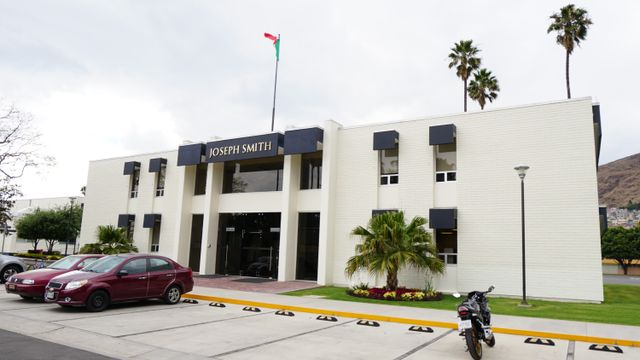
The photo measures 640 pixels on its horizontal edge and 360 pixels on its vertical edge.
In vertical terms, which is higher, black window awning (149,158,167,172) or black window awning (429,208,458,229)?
black window awning (149,158,167,172)

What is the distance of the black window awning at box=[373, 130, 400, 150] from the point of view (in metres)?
18.3

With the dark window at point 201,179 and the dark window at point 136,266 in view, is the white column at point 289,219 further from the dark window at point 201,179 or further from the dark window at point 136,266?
the dark window at point 136,266

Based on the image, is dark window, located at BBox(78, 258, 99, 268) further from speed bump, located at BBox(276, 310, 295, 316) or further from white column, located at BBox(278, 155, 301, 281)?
white column, located at BBox(278, 155, 301, 281)

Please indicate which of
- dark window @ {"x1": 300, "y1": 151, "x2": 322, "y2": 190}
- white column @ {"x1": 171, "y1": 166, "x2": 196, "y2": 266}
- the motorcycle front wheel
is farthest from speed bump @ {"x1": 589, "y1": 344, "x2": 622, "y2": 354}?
white column @ {"x1": 171, "y1": 166, "x2": 196, "y2": 266}

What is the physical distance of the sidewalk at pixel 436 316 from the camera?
9.62m

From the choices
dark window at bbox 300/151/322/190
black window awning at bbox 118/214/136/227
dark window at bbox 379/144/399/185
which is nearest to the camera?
dark window at bbox 379/144/399/185

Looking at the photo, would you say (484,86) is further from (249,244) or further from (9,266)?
(9,266)

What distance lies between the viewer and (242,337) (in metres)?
8.86

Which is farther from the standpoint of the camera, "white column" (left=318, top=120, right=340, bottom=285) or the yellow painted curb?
"white column" (left=318, top=120, right=340, bottom=285)

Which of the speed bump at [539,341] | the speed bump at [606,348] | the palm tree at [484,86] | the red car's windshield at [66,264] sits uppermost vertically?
the palm tree at [484,86]

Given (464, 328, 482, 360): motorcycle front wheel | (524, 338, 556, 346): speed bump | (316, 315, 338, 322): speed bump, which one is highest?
(464, 328, 482, 360): motorcycle front wheel

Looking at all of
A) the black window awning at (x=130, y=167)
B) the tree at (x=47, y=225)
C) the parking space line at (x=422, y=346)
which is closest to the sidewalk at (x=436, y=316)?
the parking space line at (x=422, y=346)

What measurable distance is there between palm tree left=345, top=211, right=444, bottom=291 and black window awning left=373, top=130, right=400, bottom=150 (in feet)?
11.6

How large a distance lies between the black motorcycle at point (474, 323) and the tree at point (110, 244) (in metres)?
21.0
